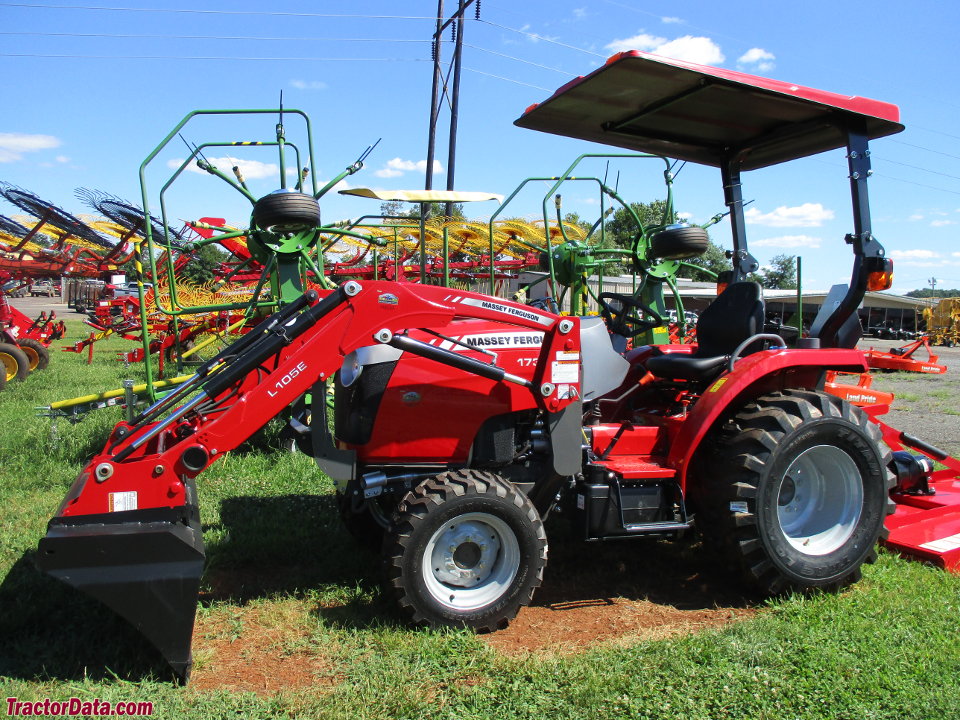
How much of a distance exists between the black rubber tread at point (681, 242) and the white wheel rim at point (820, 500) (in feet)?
12.6

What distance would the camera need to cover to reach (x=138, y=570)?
8.85 ft

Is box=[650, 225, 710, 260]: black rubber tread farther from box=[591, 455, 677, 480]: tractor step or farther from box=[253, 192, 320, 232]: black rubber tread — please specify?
box=[591, 455, 677, 480]: tractor step

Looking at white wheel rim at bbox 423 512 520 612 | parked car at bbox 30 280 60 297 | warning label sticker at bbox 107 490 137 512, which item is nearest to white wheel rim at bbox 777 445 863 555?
white wheel rim at bbox 423 512 520 612

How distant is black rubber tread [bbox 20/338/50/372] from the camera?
38.9ft

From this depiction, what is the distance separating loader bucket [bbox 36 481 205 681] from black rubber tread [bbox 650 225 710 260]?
574 cm

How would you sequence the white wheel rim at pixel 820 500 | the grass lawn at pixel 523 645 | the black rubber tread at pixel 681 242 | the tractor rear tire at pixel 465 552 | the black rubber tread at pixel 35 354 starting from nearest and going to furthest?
the grass lawn at pixel 523 645 → the tractor rear tire at pixel 465 552 → the white wheel rim at pixel 820 500 → the black rubber tread at pixel 681 242 → the black rubber tread at pixel 35 354

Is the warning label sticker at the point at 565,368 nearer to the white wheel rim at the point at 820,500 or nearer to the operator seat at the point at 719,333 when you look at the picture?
the operator seat at the point at 719,333

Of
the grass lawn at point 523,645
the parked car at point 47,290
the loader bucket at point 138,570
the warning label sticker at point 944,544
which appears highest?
the parked car at point 47,290

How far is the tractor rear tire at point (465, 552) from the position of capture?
307 centimetres

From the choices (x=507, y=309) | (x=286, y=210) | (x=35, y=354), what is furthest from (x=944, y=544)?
(x=35, y=354)

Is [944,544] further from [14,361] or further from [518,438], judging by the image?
[14,361]

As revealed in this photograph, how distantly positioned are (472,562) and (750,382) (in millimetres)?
1570

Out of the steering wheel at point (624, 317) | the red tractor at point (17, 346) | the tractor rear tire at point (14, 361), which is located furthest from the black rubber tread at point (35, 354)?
the steering wheel at point (624, 317)

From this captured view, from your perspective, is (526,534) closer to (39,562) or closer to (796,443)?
(796,443)
